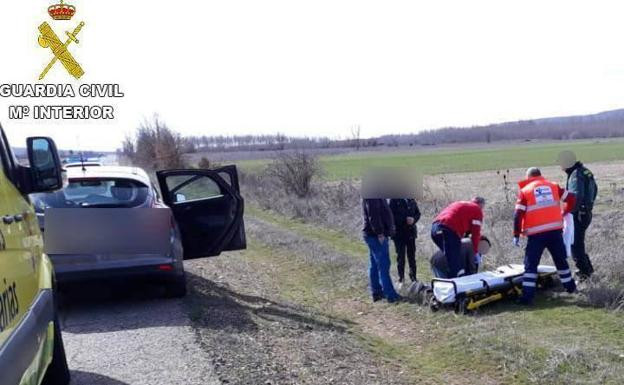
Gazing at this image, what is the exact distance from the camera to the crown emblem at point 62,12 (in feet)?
47.9

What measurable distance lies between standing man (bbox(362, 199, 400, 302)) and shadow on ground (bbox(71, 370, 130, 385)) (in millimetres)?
4469

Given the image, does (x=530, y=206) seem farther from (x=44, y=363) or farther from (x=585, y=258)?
(x=44, y=363)

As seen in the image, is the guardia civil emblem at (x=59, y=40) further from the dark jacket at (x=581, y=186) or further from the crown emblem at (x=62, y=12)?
the dark jacket at (x=581, y=186)

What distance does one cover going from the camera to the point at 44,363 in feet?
13.7

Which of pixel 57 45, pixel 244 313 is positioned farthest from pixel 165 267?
pixel 57 45

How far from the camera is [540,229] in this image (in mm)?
8297

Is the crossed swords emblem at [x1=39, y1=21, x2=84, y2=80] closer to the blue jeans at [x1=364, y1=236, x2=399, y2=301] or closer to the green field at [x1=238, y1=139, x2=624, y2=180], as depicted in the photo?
the green field at [x1=238, y1=139, x2=624, y2=180]

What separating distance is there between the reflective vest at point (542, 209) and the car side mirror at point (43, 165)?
5.83 m

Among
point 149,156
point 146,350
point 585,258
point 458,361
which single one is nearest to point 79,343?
point 146,350

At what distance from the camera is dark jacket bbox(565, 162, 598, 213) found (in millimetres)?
9109

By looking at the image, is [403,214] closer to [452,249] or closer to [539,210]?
[452,249]

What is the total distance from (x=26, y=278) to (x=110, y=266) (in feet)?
12.3

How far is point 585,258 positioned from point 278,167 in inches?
643

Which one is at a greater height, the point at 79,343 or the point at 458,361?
the point at 79,343
